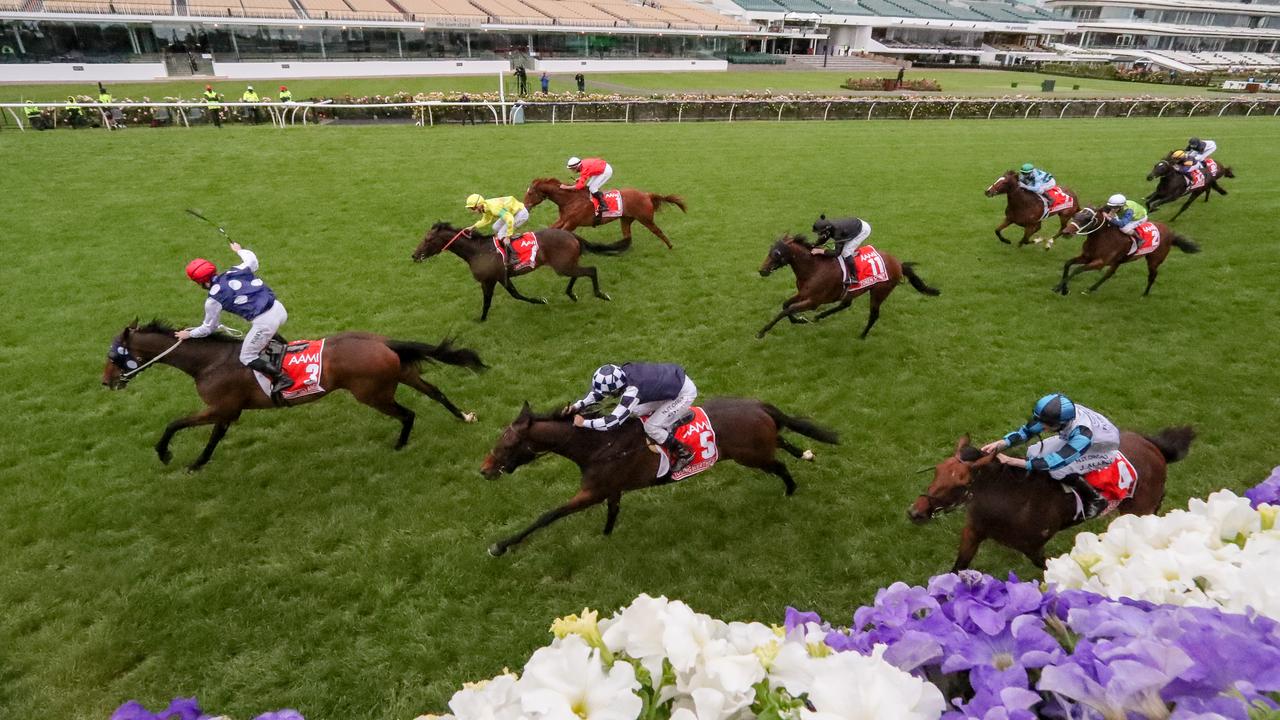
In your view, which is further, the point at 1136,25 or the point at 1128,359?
the point at 1136,25

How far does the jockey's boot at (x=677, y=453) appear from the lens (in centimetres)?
454

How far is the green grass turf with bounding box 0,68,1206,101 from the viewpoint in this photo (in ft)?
86.9

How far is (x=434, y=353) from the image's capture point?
5.64 m

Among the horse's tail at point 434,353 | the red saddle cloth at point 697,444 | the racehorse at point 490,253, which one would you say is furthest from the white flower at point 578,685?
the racehorse at point 490,253

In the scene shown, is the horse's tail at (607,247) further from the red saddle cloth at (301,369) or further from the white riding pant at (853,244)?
the red saddle cloth at (301,369)

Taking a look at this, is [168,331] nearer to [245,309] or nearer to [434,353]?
[245,309]

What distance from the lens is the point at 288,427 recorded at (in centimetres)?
602

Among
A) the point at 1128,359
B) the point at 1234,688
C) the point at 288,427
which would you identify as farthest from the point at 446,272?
the point at 1234,688

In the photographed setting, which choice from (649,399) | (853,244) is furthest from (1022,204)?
(649,399)

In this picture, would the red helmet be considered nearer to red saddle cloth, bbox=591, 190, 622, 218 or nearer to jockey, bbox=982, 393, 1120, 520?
red saddle cloth, bbox=591, 190, 622, 218

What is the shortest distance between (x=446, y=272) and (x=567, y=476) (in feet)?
16.7

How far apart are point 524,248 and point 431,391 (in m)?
2.54

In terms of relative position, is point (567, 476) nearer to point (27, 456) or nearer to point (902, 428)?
point (902, 428)

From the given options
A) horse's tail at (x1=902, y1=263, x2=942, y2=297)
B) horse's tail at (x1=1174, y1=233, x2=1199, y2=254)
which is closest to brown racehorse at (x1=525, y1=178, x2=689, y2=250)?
horse's tail at (x1=902, y1=263, x2=942, y2=297)
